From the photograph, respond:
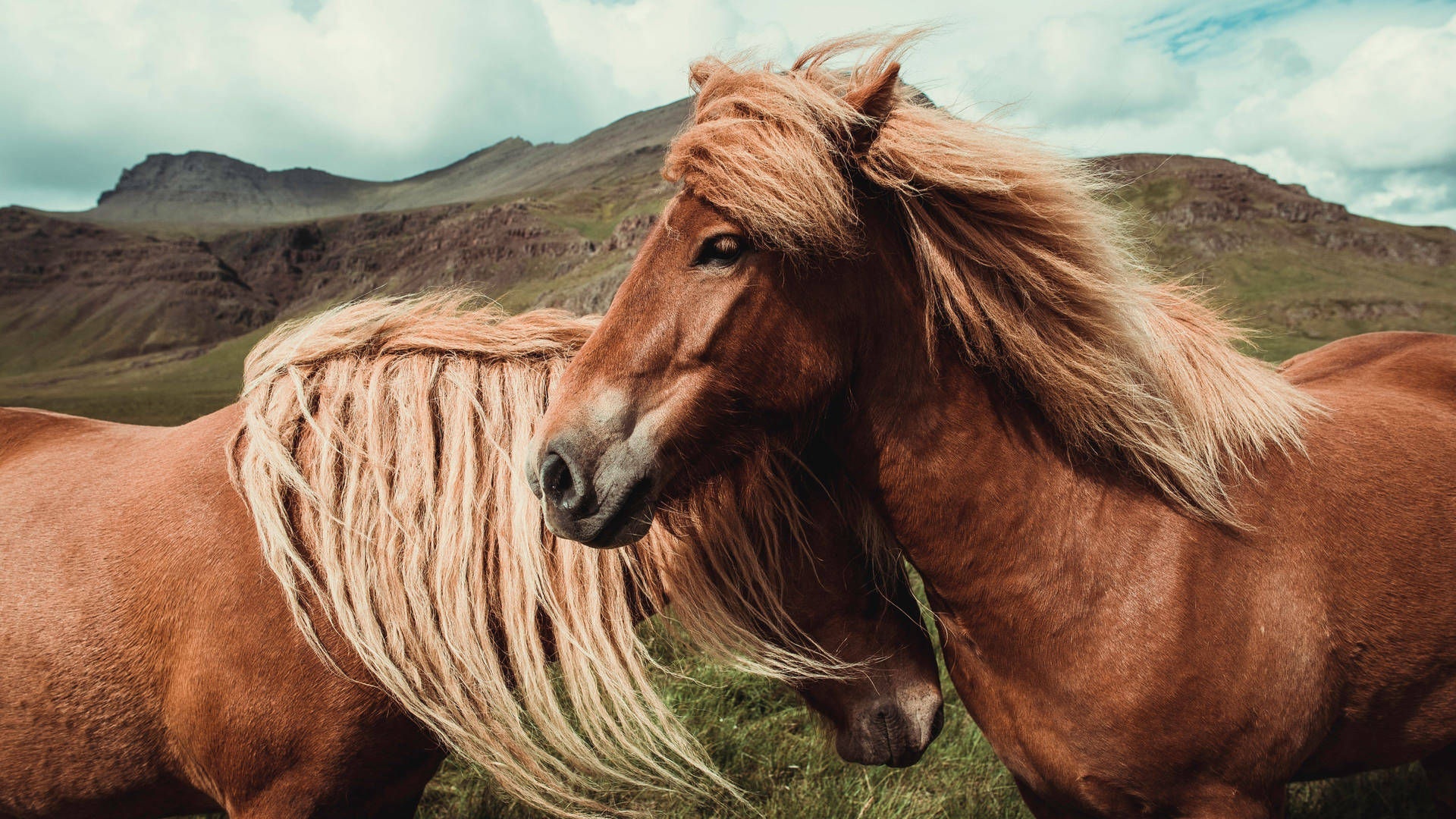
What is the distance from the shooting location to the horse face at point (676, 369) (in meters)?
1.54

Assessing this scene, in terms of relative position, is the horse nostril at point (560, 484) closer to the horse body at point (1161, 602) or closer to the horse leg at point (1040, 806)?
the horse body at point (1161, 602)

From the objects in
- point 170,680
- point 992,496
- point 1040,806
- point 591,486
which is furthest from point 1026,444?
point 170,680

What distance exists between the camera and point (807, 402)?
1.68 metres

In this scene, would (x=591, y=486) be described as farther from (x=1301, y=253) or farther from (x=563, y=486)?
(x=1301, y=253)

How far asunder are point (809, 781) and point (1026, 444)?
2112 mm

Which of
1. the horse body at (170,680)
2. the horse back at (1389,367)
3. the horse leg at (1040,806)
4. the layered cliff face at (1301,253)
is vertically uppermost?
the layered cliff face at (1301,253)

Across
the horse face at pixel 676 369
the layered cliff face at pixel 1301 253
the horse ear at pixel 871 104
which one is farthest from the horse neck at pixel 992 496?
the layered cliff face at pixel 1301 253

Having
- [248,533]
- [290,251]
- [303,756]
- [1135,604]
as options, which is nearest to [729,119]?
[1135,604]

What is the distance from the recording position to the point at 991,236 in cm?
174

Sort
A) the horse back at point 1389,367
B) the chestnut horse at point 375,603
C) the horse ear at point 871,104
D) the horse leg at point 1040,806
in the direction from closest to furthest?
the horse ear at point 871,104 < the chestnut horse at point 375,603 < the horse leg at point 1040,806 < the horse back at point 1389,367

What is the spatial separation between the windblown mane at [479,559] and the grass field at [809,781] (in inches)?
24.4

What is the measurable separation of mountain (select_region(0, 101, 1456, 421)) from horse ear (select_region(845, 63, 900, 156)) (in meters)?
21.7

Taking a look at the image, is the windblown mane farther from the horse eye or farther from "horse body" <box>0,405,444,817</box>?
the horse eye

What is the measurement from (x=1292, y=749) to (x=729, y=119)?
208 cm
